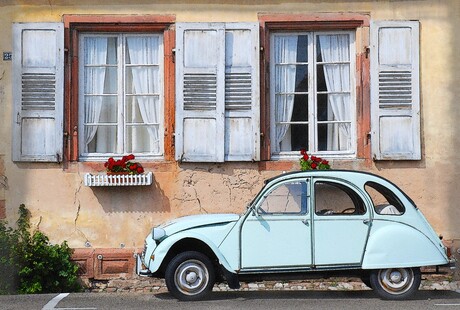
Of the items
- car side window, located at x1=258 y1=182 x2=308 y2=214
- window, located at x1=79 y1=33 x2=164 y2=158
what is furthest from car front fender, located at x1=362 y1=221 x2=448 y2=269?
window, located at x1=79 y1=33 x2=164 y2=158

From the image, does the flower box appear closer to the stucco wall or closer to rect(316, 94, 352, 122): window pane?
the stucco wall

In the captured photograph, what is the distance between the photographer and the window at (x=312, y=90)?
13.0m

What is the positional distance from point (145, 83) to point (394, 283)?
4.59 m

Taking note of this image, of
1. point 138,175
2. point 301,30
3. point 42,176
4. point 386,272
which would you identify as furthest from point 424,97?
point 42,176

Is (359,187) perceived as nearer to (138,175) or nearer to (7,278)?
(138,175)

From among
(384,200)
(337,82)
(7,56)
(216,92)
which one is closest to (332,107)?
(337,82)

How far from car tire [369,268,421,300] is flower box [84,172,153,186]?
3512 millimetres

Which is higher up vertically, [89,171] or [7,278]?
[89,171]

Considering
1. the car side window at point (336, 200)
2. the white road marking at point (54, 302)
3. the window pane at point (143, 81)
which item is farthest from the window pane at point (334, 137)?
the white road marking at point (54, 302)

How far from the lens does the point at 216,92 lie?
12742mm

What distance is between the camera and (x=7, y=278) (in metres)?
12.1

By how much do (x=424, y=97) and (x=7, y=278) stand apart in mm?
6010

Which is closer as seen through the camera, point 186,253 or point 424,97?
point 186,253

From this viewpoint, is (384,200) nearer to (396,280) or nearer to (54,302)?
(396,280)
